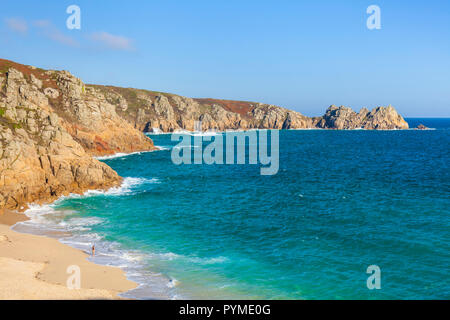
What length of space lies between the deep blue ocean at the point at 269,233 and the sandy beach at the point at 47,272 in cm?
141

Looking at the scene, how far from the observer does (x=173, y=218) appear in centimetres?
3975

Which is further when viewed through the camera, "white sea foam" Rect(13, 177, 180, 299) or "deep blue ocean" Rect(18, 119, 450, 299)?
"deep blue ocean" Rect(18, 119, 450, 299)

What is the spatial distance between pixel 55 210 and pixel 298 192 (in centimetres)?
3360

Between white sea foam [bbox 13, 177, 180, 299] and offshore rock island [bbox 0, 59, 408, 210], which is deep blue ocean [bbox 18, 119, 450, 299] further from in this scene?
offshore rock island [bbox 0, 59, 408, 210]

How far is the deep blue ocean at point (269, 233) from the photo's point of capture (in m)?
24.2

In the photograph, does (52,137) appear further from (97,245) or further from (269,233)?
(269,233)

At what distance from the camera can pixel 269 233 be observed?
113 ft

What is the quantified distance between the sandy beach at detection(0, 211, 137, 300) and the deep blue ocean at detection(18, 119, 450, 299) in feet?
4.63

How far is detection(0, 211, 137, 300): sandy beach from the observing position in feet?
69.2

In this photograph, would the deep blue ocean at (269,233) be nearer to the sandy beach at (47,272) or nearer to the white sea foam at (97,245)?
the white sea foam at (97,245)

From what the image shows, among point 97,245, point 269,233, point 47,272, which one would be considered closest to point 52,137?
point 97,245

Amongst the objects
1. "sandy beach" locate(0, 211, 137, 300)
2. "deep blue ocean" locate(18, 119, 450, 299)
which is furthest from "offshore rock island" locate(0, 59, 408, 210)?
"sandy beach" locate(0, 211, 137, 300)

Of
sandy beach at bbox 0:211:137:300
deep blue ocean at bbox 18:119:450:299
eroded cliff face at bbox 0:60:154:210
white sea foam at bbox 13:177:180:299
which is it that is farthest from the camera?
eroded cliff face at bbox 0:60:154:210

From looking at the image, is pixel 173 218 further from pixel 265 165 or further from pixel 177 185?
pixel 265 165
